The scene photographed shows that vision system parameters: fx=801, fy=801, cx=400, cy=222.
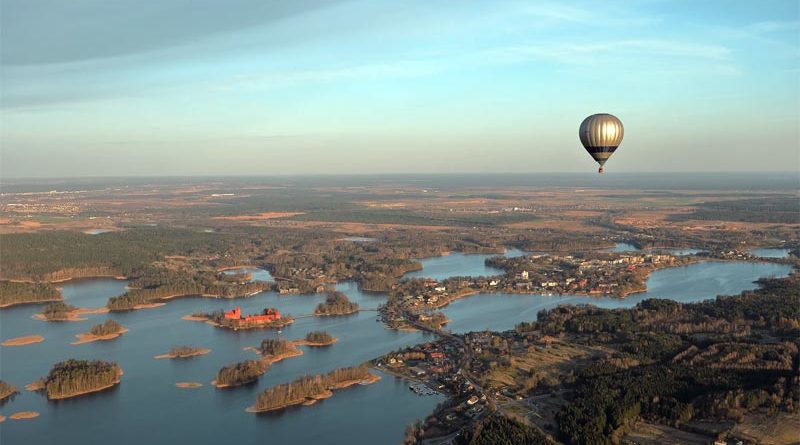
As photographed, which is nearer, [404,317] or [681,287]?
[404,317]

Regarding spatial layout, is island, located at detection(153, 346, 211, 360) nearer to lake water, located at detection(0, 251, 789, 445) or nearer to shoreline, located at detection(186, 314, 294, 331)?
lake water, located at detection(0, 251, 789, 445)

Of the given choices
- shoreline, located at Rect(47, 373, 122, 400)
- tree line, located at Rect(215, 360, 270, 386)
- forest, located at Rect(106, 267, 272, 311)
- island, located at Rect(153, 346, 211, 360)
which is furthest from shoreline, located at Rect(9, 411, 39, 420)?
forest, located at Rect(106, 267, 272, 311)

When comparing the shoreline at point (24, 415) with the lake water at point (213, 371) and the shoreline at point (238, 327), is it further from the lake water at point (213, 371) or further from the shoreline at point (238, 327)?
the shoreline at point (238, 327)

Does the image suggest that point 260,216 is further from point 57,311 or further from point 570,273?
point 57,311

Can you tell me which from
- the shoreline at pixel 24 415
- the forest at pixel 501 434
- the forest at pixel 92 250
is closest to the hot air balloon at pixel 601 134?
the forest at pixel 501 434

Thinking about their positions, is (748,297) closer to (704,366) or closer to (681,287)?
(681,287)

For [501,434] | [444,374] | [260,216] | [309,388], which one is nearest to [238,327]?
[309,388]

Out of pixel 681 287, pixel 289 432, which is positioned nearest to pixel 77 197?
pixel 681 287
